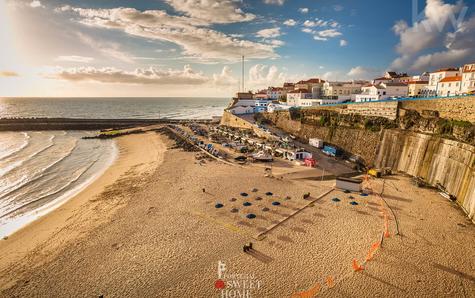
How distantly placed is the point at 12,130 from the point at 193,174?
80921mm

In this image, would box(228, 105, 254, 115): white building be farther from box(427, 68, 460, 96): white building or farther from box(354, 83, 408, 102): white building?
box(427, 68, 460, 96): white building

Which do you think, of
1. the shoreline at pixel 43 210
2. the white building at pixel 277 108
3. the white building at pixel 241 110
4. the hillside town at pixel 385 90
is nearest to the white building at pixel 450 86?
the hillside town at pixel 385 90

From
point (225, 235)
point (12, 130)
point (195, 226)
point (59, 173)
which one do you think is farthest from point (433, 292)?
point (12, 130)

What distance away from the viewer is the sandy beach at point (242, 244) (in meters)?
13.4

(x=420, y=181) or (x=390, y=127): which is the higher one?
(x=390, y=127)

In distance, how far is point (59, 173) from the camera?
1375 inches

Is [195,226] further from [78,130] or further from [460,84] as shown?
[78,130]

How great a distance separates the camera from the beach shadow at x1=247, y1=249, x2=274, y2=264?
1512 cm

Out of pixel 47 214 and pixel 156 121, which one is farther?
pixel 156 121

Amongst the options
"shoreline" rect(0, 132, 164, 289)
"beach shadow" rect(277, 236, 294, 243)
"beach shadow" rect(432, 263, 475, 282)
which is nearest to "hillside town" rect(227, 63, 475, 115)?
"beach shadow" rect(432, 263, 475, 282)

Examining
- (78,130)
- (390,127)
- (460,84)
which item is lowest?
(78,130)

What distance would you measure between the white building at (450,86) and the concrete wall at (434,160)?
2190cm

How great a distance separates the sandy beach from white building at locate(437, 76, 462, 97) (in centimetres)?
3006

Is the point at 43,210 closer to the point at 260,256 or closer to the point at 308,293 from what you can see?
the point at 260,256
